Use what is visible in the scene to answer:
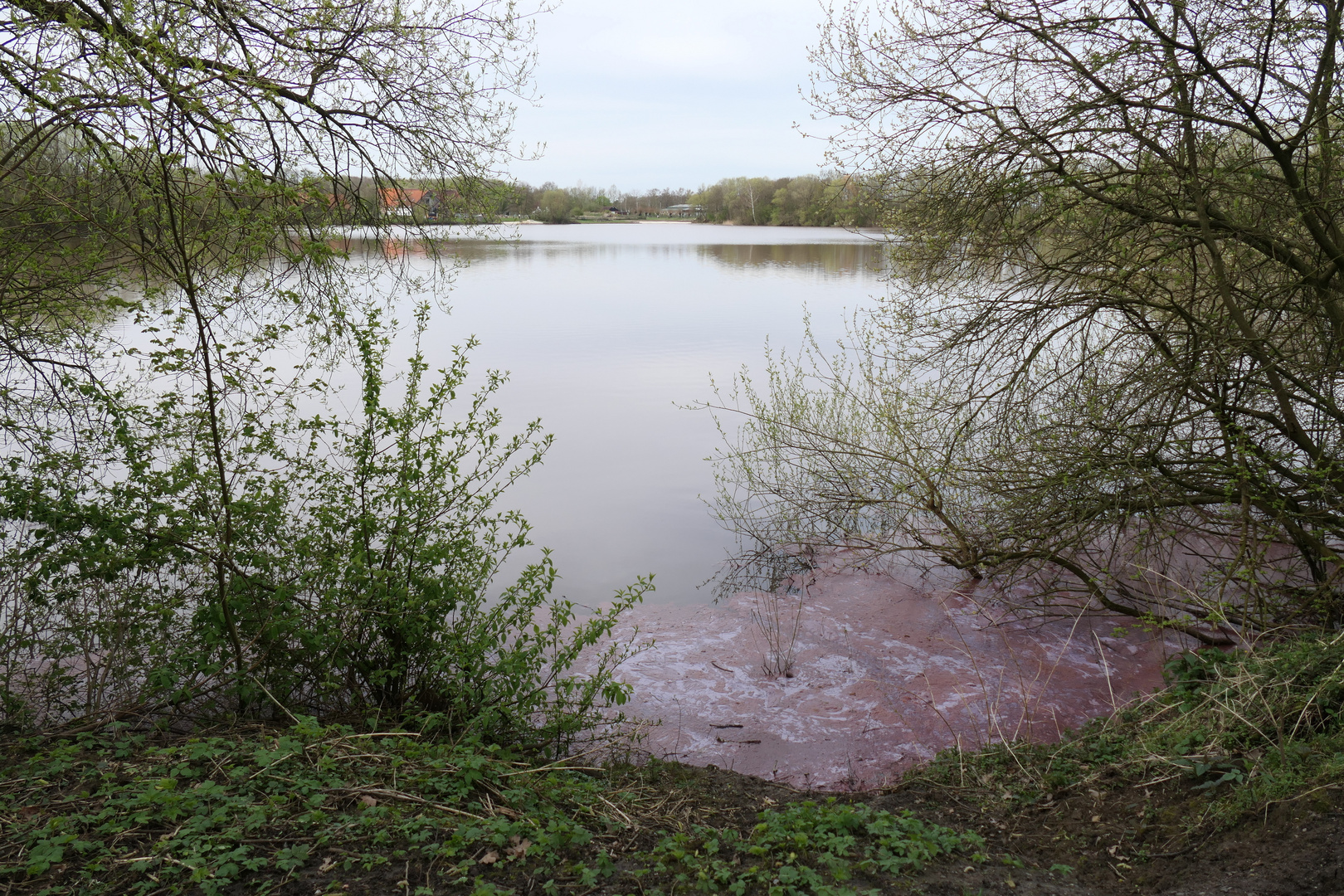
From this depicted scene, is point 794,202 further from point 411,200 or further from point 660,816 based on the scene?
point 660,816

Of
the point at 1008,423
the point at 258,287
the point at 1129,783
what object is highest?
the point at 258,287

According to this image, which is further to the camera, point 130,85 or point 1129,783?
point 1129,783

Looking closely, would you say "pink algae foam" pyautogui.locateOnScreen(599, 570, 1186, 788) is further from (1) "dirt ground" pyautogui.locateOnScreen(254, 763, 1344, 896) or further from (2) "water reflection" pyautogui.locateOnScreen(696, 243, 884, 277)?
(2) "water reflection" pyautogui.locateOnScreen(696, 243, 884, 277)

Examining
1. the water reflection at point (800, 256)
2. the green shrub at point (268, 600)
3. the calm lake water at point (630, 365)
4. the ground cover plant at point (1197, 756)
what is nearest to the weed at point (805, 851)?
the ground cover plant at point (1197, 756)

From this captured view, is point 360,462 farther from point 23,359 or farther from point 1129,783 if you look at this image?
point 1129,783

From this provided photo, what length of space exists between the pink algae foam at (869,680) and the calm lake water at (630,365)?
1573 millimetres

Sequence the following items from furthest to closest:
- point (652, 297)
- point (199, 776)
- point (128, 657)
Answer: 1. point (652, 297)
2. point (128, 657)
3. point (199, 776)

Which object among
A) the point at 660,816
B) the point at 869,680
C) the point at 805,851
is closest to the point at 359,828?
the point at 660,816

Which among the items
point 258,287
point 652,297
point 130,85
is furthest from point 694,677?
point 652,297

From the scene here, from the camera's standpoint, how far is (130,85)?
397cm

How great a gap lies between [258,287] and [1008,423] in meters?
6.39

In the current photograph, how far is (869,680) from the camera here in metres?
6.95

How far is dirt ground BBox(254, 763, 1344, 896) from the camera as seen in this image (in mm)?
3176

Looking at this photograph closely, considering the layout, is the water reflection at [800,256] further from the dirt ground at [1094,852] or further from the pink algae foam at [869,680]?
the dirt ground at [1094,852]
